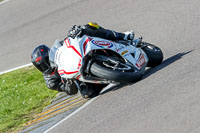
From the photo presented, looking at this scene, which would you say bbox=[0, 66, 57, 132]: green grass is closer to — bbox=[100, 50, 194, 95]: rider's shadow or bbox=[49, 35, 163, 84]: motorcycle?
bbox=[49, 35, 163, 84]: motorcycle

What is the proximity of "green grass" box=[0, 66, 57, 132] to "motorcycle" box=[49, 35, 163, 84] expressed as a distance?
6.30 ft

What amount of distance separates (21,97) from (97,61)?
384cm

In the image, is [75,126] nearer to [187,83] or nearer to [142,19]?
[187,83]

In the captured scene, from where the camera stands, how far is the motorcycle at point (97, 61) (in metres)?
7.20

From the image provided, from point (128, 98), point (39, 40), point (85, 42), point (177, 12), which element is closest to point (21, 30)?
point (39, 40)

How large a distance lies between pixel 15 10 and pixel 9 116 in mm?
7171

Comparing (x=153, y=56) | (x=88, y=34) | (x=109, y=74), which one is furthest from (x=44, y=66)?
(x=153, y=56)

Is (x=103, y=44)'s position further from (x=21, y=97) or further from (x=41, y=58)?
(x=21, y=97)

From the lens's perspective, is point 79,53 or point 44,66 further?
point 44,66

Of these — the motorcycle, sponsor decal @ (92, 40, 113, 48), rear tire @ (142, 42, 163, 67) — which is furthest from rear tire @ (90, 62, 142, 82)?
rear tire @ (142, 42, 163, 67)

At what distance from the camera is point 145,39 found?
10555 millimetres

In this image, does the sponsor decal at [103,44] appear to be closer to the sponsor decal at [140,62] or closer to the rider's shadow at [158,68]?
the sponsor decal at [140,62]

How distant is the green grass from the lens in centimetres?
925

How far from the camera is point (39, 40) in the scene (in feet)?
43.6
